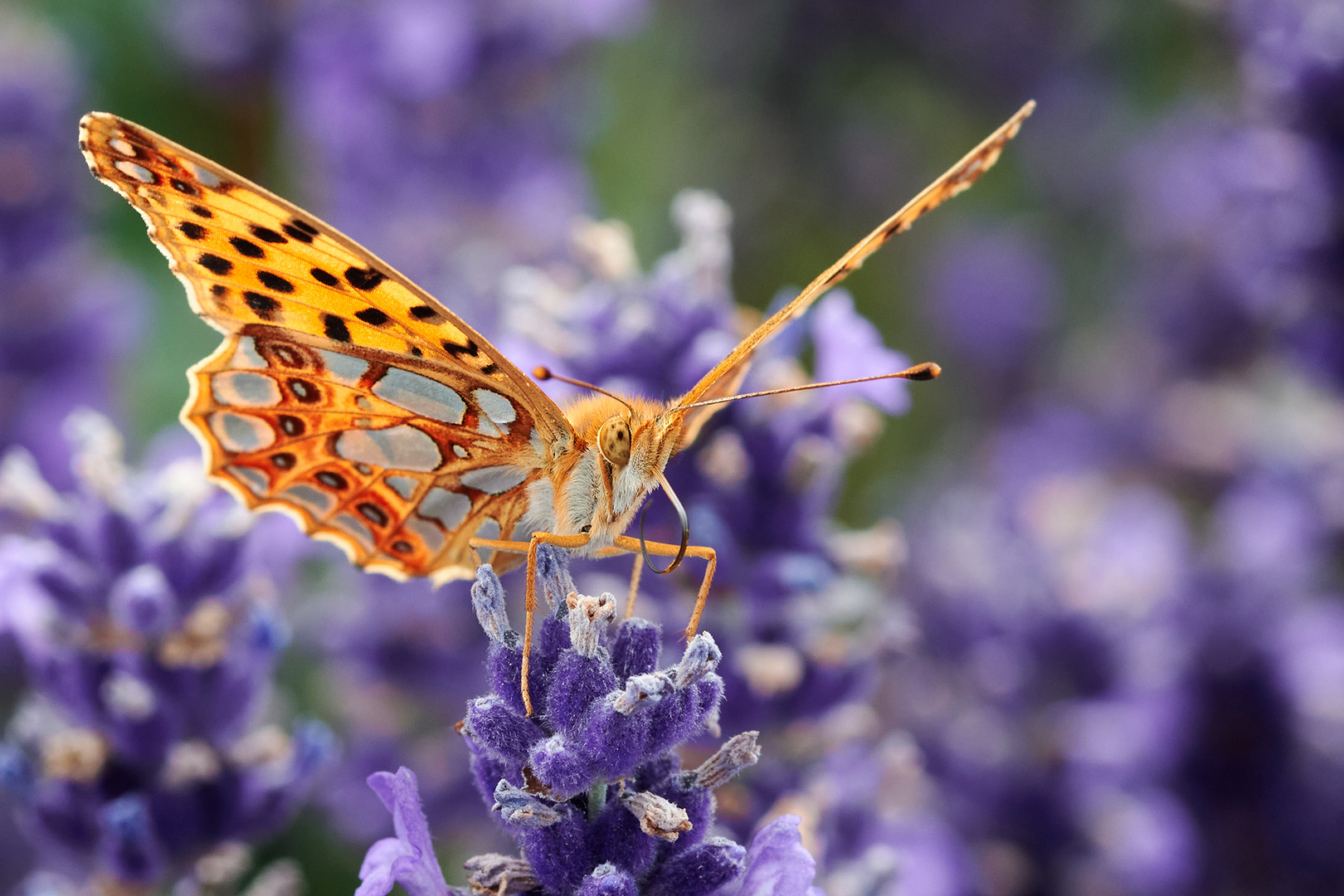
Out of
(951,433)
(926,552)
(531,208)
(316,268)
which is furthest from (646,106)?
(316,268)

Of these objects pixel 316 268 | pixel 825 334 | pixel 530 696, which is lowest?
pixel 530 696

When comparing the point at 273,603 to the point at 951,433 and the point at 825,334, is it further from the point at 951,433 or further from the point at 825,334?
the point at 951,433

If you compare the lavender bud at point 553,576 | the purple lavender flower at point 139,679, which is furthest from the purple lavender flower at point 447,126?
the lavender bud at point 553,576

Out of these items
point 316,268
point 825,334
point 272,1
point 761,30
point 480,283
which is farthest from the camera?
point 761,30

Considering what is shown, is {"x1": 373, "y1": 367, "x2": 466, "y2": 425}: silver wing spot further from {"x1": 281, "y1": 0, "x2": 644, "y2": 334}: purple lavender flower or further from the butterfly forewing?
{"x1": 281, "y1": 0, "x2": 644, "y2": 334}: purple lavender flower

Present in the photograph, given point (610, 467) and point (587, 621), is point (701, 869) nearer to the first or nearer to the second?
point (587, 621)

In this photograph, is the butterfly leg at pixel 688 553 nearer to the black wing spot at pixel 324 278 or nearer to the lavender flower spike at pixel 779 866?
the lavender flower spike at pixel 779 866

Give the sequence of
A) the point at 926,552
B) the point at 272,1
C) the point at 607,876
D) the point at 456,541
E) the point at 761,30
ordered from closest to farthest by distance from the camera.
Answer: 1. the point at 607,876
2. the point at 456,541
3. the point at 926,552
4. the point at 272,1
5. the point at 761,30
